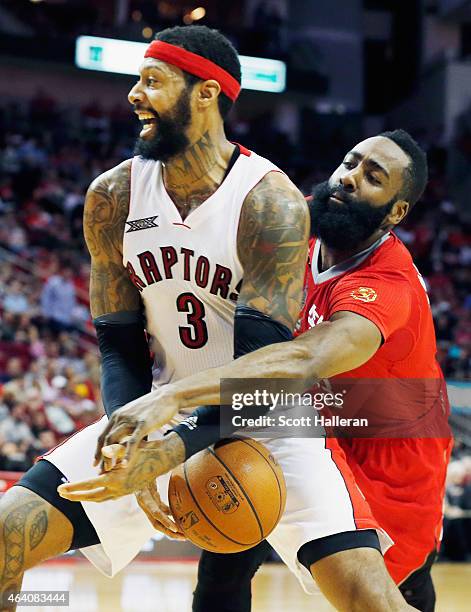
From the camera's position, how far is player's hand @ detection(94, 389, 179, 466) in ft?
8.26

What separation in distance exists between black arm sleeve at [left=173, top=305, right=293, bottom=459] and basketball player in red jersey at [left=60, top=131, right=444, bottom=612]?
0.13 m

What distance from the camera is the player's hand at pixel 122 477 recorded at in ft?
8.36

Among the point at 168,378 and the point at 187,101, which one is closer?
the point at 187,101

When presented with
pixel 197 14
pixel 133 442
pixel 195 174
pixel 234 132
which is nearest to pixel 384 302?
pixel 195 174

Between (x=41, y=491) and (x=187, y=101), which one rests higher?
(x=187, y=101)

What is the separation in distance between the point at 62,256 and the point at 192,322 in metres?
8.96

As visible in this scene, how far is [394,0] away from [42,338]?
49.4 feet

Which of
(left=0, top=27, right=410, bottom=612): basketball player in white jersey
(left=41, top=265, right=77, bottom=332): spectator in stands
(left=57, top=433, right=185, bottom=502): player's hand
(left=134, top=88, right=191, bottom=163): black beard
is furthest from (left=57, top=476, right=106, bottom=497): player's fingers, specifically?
(left=41, top=265, right=77, bottom=332): spectator in stands

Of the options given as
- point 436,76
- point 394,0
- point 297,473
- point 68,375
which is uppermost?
point 394,0

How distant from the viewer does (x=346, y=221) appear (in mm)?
3574

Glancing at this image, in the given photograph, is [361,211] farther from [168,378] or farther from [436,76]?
[436,76]

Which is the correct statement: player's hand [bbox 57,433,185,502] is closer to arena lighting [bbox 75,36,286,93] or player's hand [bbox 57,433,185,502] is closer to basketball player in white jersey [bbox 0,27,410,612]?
basketball player in white jersey [bbox 0,27,410,612]

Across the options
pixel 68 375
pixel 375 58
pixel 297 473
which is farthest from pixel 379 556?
pixel 375 58

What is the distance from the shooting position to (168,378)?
129 inches
